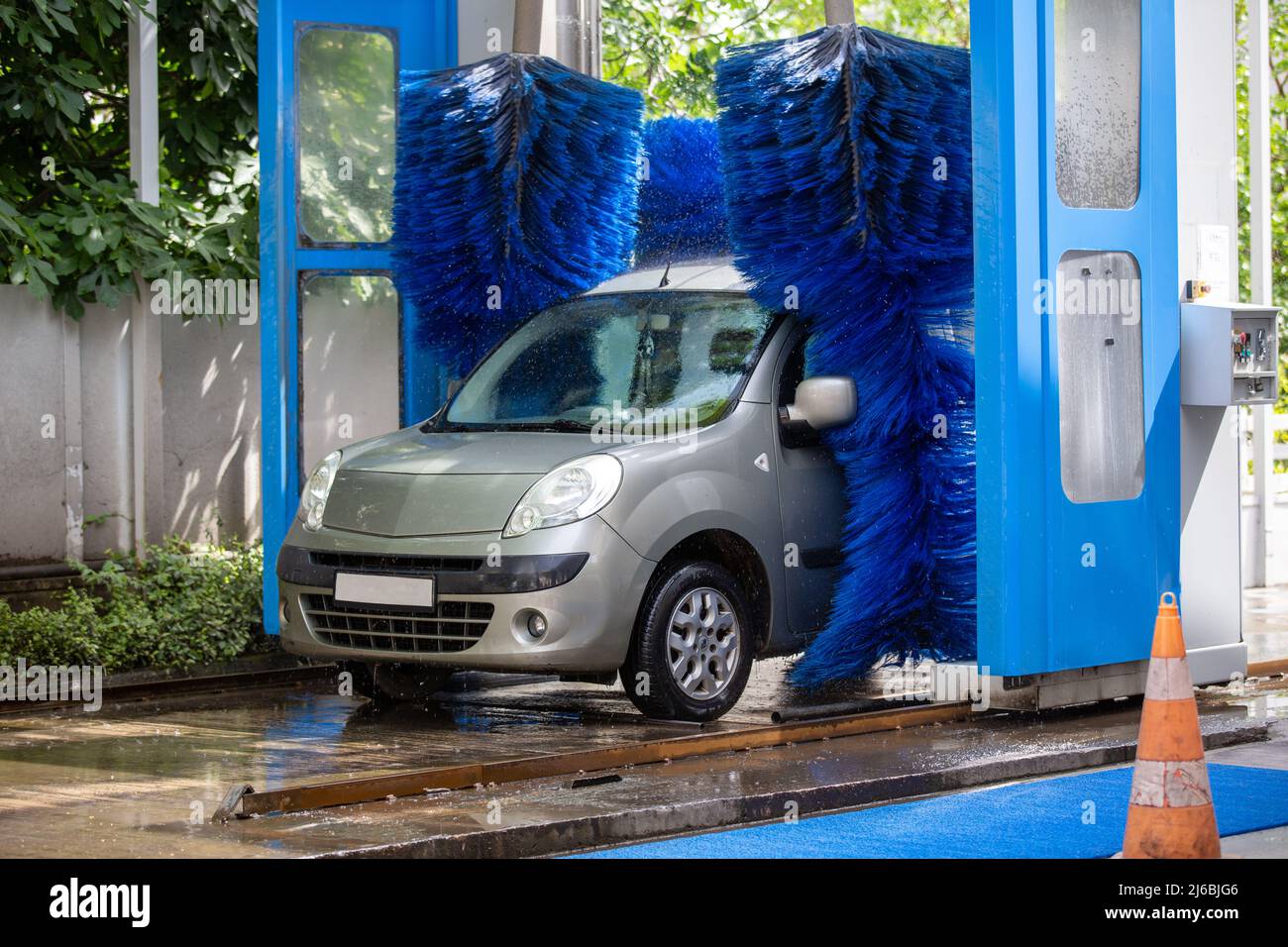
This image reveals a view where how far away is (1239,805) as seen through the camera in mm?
6391

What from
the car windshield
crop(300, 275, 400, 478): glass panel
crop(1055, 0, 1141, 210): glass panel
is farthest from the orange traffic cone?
crop(300, 275, 400, 478): glass panel

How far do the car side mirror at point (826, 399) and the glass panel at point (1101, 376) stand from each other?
0.93 metres

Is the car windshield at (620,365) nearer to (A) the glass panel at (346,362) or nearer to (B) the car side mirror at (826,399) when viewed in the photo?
(B) the car side mirror at (826,399)

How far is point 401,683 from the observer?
881cm

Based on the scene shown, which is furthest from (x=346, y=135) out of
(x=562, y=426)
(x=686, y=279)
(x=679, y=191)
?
(x=562, y=426)

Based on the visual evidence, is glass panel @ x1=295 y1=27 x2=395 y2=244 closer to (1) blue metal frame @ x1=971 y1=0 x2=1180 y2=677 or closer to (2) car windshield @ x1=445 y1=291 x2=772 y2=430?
(2) car windshield @ x1=445 y1=291 x2=772 y2=430

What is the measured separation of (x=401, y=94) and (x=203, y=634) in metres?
3.07

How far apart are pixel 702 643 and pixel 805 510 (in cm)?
89

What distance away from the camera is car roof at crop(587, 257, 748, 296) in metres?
8.83

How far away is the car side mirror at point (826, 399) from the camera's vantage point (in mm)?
8086

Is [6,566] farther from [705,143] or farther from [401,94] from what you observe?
[705,143]

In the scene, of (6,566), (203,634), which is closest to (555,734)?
(203,634)

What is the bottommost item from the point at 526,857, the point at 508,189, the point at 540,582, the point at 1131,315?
the point at 526,857

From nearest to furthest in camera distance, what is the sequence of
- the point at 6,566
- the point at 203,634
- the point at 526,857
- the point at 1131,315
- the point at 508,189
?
1. the point at 526,857
2. the point at 1131,315
3. the point at 508,189
4. the point at 203,634
5. the point at 6,566
